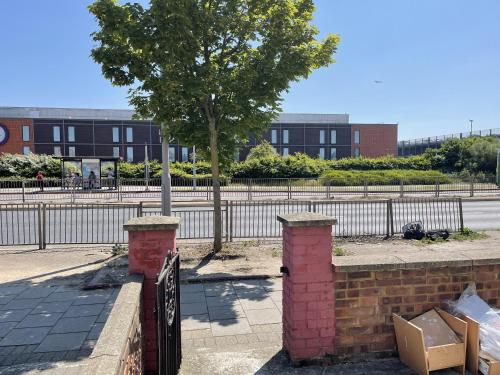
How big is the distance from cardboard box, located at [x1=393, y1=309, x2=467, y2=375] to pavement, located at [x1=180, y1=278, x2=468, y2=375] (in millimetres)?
131

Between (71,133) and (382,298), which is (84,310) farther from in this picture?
(71,133)

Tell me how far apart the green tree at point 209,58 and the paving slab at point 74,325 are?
155 inches

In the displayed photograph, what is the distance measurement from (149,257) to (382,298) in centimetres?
210

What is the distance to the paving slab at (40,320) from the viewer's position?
16.8 ft

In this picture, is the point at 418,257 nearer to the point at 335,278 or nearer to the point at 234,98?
the point at 335,278

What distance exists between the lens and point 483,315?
3734mm

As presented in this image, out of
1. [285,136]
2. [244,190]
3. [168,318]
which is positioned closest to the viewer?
[168,318]

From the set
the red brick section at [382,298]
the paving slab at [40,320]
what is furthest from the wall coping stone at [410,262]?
the paving slab at [40,320]

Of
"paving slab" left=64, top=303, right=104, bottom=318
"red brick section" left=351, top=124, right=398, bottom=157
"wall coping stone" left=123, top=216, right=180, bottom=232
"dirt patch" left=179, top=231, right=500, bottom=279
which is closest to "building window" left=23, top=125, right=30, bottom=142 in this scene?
"red brick section" left=351, top=124, right=398, bottom=157

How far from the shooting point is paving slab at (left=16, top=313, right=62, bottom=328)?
5113 millimetres

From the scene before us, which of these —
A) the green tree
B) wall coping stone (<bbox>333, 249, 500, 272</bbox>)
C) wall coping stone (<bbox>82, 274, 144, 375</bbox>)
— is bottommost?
wall coping stone (<bbox>82, 274, 144, 375</bbox>)

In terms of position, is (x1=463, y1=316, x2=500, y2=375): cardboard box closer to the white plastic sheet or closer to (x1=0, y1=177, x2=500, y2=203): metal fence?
the white plastic sheet

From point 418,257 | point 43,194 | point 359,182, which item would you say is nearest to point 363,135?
point 359,182

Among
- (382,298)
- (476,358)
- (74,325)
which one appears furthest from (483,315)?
(74,325)
